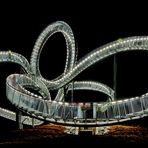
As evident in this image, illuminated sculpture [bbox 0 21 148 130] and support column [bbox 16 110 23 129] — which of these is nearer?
illuminated sculpture [bbox 0 21 148 130]

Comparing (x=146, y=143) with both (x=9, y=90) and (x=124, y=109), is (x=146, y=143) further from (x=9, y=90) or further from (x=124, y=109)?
(x=9, y=90)

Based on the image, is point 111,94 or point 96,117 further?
point 111,94

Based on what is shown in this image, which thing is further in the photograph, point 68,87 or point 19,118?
point 68,87

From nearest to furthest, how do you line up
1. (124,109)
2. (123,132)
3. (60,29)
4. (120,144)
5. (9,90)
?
(120,144)
(124,109)
(9,90)
(123,132)
(60,29)

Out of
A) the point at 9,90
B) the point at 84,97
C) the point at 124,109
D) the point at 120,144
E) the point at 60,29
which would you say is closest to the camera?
the point at 120,144

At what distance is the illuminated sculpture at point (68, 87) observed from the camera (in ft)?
77.1

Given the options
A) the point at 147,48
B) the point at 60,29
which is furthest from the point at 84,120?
the point at 60,29

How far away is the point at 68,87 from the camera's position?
31.8 m

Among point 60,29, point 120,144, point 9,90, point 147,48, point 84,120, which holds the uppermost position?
point 60,29

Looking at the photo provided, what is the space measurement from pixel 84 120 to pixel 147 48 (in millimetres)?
6244

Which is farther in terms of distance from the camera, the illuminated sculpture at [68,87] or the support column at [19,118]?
the support column at [19,118]

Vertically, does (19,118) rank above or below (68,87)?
below

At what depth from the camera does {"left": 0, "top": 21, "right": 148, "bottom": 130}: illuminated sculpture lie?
2350 cm

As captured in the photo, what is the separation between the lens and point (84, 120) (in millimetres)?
24516
